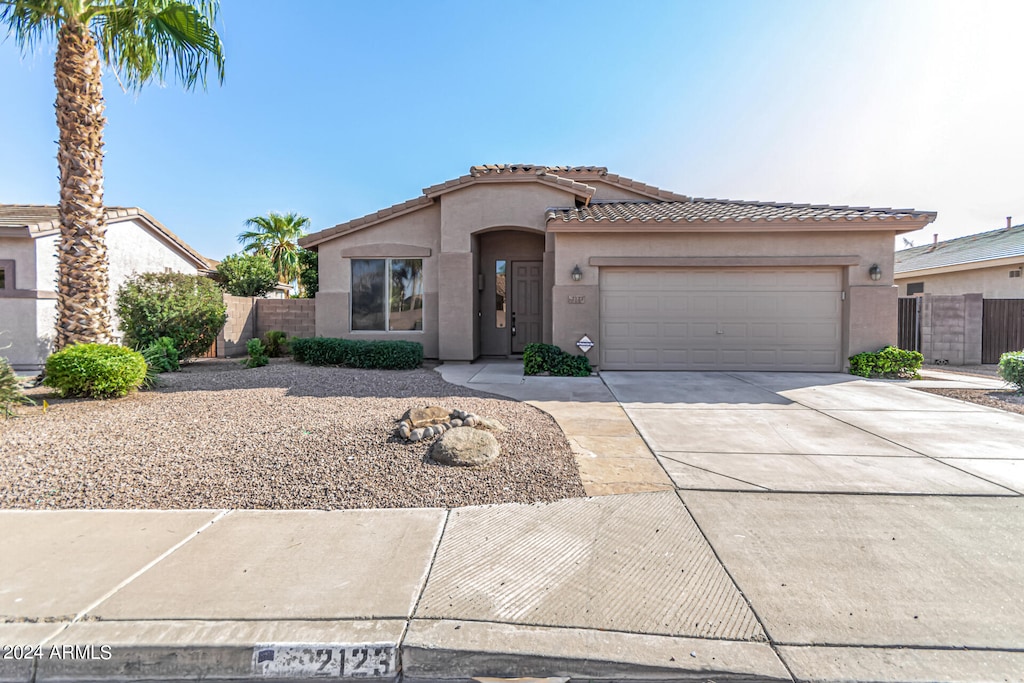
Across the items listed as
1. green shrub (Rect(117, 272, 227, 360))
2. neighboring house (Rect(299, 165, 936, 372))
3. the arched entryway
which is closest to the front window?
neighboring house (Rect(299, 165, 936, 372))

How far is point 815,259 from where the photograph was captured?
36.5 ft

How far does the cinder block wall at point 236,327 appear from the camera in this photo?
14.7 meters

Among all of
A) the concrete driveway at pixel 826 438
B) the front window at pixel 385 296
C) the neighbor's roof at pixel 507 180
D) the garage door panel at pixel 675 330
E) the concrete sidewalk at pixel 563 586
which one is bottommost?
the concrete sidewalk at pixel 563 586

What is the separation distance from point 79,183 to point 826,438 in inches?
470

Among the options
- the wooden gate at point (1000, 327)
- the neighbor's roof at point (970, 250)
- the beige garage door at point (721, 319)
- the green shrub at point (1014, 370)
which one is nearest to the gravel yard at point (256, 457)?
the beige garage door at point (721, 319)

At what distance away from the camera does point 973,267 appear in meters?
17.0

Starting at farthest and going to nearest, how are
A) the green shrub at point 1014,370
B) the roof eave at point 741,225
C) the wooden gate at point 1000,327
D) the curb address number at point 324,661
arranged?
the wooden gate at point 1000,327 < the roof eave at point 741,225 < the green shrub at point 1014,370 < the curb address number at point 324,661

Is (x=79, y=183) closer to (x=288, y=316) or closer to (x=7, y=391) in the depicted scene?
(x=7, y=391)

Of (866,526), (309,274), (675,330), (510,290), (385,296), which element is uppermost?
(309,274)

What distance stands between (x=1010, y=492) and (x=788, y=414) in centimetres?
302

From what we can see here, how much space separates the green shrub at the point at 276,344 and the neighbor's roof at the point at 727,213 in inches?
337

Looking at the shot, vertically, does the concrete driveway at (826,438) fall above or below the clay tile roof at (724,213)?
below

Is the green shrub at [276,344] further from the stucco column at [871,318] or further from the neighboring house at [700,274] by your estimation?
the stucco column at [871,318]

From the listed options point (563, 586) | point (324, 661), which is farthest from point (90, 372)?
point (563, 586)
